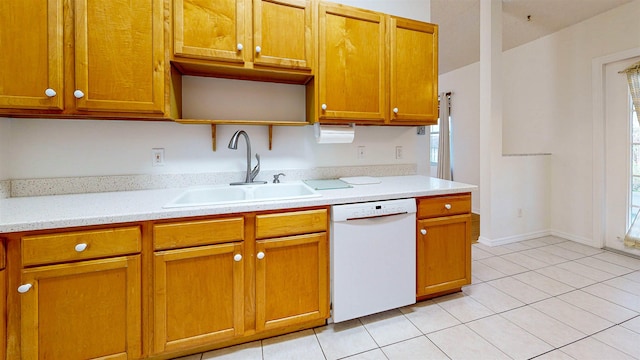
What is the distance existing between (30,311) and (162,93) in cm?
116

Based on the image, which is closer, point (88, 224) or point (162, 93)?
→ point (88, 224)

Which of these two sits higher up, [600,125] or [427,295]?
[600,125]

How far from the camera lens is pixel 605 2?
2.71 meters

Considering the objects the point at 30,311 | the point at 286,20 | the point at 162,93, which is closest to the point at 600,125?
the point at 286,20

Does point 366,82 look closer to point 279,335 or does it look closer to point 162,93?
point 162,93

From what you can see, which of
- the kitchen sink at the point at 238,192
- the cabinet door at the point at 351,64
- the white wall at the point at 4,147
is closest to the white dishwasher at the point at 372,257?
the kitchen sink at the point at 238,192

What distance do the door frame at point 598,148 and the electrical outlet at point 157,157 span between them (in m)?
4.25

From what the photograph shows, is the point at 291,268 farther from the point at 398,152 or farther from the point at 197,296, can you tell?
the point at 398,152

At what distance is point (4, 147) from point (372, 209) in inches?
83.7

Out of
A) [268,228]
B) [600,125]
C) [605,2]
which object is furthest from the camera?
[600,125]

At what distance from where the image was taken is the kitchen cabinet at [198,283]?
4.29ft

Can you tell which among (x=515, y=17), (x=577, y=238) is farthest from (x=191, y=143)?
(x=577, y=238)

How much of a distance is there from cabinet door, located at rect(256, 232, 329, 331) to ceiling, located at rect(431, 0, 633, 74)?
2.93 metres

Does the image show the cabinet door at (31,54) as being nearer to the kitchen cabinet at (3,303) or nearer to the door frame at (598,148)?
the kitchen cabinet at (3,303)
